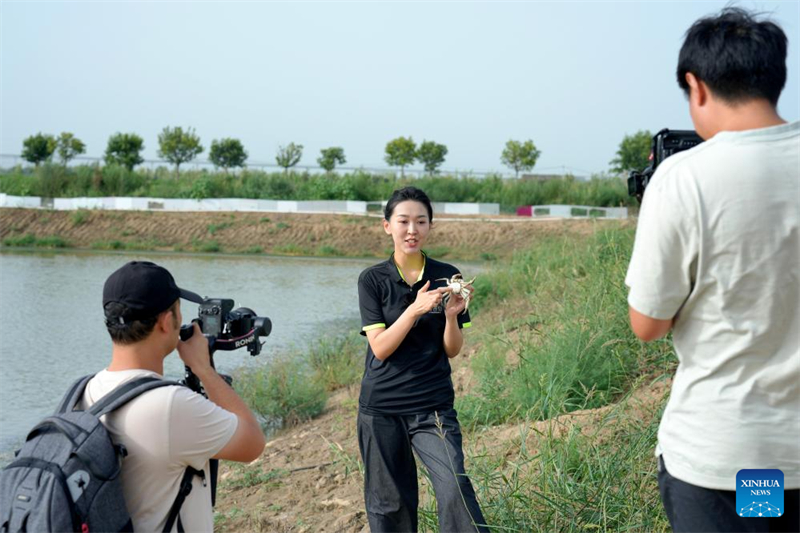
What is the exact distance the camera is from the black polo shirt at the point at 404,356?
3.53 metres

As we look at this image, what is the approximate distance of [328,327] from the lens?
1366 cm

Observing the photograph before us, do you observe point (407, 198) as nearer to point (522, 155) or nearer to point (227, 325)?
point (227, 325)

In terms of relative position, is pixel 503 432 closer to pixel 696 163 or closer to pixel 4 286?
pixel 696 163

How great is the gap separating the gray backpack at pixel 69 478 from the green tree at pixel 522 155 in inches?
2251

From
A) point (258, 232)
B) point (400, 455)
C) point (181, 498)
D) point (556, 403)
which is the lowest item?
point (258, 232)

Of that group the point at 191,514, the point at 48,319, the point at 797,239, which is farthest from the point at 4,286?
the point at 797,239

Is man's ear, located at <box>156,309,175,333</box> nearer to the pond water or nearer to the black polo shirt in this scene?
the black polo shirt

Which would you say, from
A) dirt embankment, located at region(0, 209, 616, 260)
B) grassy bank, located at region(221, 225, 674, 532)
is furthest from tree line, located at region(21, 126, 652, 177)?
grassy bank, located at region(221, 225, 674, 532)

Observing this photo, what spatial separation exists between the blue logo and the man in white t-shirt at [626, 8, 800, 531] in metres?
0.02

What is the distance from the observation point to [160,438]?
87.2 inches

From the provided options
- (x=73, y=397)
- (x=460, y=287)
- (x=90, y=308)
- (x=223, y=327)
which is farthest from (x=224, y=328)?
(x=90, y=308)

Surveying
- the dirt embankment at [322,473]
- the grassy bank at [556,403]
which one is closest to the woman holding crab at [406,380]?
the grassy bank at [556,403]

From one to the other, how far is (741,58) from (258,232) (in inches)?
Answer: 1230

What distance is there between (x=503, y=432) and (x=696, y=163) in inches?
155
